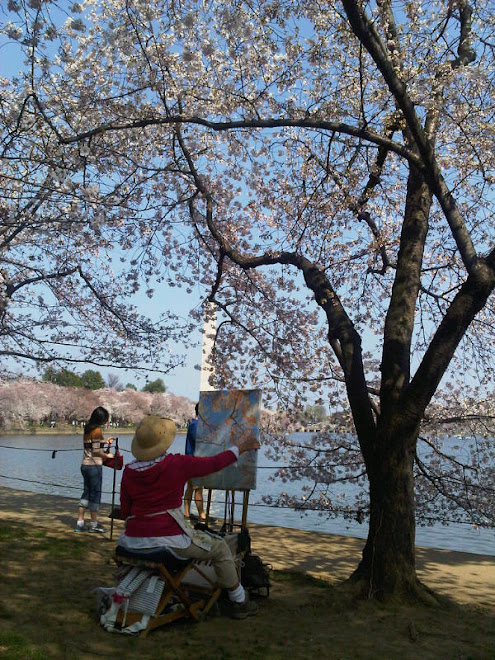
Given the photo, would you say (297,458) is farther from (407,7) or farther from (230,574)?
(407,7)

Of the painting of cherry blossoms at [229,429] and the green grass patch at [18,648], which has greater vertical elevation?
the painting of cherry blossoms at [229,429]

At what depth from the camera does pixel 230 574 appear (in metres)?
4.10

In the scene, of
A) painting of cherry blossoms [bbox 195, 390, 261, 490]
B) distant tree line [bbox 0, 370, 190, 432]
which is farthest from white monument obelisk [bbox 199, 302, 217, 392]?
distant tree line [bbox 0, 370, 190, 432]

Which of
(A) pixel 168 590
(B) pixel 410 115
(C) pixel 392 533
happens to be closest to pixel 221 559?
(A) pixel 168 590

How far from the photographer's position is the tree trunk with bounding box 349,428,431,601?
465cm

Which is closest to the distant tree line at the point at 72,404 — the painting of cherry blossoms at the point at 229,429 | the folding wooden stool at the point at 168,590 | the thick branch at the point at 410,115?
the painting of cherry blossoms at the point at 229,429

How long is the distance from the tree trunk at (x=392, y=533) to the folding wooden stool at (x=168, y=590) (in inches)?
54.4

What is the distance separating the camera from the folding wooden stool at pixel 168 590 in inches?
147

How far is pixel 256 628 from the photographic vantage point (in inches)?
154

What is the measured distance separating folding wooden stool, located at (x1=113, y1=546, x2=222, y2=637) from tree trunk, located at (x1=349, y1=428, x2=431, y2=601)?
4.53 feet

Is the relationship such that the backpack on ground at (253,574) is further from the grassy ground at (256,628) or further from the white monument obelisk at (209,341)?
the white monument obelisk at (209,341)

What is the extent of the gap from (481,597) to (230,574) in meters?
2.54

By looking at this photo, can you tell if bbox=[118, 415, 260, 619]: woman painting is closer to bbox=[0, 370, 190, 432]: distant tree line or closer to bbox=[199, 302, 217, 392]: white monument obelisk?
bbox=[199, 302, 217, 392]: white monument obelisk

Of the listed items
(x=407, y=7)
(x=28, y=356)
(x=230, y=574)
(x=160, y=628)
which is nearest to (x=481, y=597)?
(x=230, y=574)
